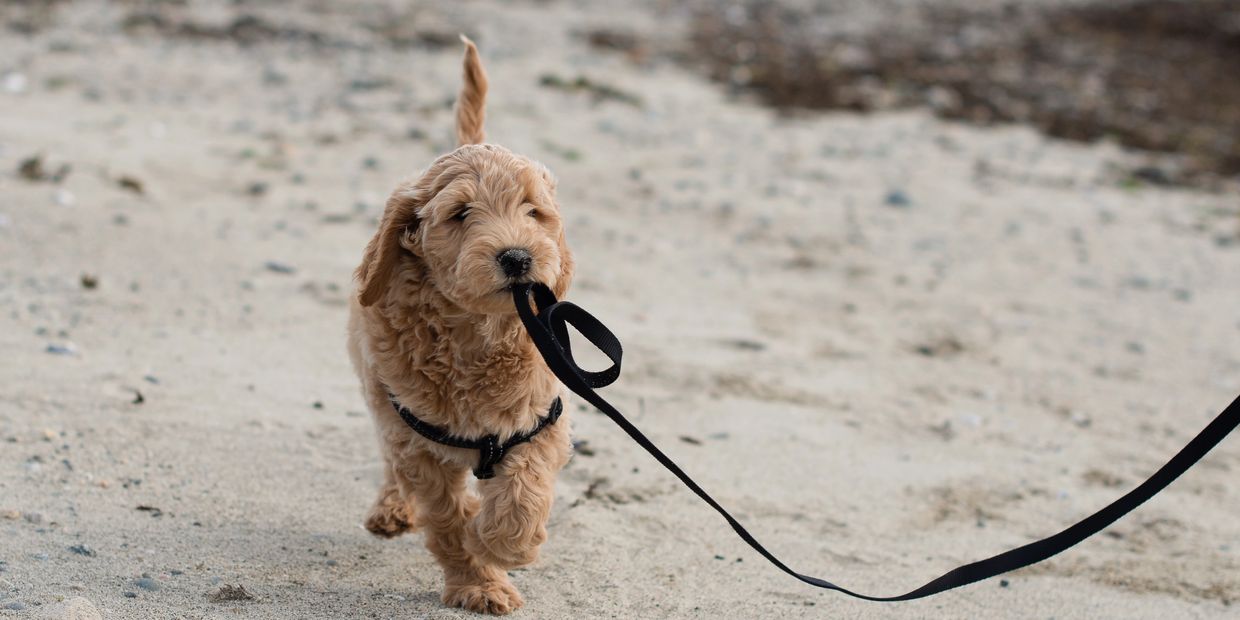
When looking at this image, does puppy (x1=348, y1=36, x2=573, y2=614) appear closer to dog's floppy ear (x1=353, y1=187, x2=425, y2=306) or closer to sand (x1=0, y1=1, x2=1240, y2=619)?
dog's floppy ear (x1=353, y1=187, x2=425, y2=306)

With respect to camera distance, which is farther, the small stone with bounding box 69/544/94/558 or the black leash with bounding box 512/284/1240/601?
the small stone with bounding box 69/544/94/558

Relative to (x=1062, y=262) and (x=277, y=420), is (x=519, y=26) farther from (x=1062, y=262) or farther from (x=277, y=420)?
(x=277, y=420)

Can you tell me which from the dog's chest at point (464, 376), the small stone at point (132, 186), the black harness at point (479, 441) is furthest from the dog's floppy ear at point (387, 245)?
the small stone at point (132, 186)

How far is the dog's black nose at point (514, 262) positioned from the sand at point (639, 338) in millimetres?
1302

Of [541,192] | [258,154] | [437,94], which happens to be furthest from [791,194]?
[541,192]

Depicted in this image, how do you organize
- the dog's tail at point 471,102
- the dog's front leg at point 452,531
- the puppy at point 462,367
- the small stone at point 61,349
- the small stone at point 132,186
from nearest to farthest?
the puppy at point 462,367
the dog's front leg at point 452,531
the dog's tail at point 471,102
the small stone at point 61,349
the small stone at point 132,186

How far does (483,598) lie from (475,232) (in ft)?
4.30

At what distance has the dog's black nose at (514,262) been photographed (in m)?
3.71

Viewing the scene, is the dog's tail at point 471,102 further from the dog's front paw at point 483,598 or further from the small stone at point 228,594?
the small stone at point 228,594

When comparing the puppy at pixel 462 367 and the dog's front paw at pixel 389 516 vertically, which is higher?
the puppy at pixel 462 367

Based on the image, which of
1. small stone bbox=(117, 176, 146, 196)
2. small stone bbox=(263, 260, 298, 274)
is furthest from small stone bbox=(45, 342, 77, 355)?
small stone bbox=(117, 176, 146, 196)

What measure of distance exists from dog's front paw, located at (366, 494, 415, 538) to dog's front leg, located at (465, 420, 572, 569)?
0.65m

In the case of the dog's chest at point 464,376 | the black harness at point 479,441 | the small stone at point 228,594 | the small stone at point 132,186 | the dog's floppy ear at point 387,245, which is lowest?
the small stone at point 132,186

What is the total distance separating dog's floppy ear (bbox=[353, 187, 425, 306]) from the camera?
4031mm
